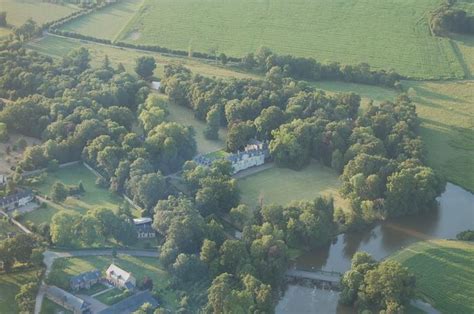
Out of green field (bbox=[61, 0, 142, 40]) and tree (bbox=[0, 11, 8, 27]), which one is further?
green field (bbox=[61, 0, 142, 40])

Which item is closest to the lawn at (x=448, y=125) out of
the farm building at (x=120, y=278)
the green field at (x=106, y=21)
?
the farm building at (x=120, y=278)

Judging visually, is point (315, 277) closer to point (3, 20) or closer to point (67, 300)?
point (67, 300)

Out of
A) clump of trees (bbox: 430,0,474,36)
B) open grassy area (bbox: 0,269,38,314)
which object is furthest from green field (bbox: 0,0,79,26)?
open grassy area (bbox: 0,269,38,314)

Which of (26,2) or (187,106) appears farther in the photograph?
(26,2)

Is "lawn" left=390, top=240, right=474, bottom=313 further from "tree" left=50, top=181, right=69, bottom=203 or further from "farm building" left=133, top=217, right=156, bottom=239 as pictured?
"tree" left=50, top=181, right=69, bottom=203

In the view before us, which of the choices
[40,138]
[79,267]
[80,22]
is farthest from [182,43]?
[79,267]

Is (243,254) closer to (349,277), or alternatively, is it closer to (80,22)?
(349,277)
